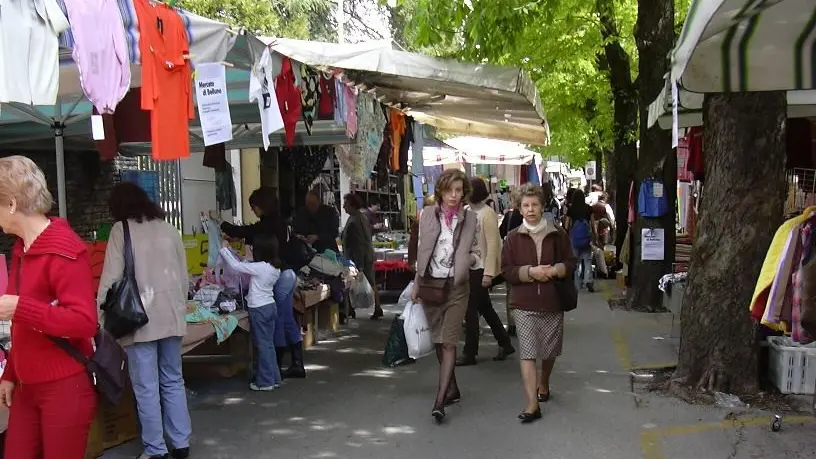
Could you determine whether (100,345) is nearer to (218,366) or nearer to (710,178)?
(218,366)

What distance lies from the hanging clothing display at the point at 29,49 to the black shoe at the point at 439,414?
3624mm

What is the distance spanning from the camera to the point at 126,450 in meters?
5.68

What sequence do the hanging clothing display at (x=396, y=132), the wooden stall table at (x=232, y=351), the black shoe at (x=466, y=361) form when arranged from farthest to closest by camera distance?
the hanging clothing display at (x=396, y=132) < the black shoe at (x=466, y=361) < the wooden stall table at (x=232, y=351)

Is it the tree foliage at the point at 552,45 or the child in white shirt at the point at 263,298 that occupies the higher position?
the tree foliage at the point at 552,45

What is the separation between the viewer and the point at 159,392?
5.34m

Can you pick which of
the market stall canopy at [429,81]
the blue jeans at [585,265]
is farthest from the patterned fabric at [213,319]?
the blue jeans at [585,265]

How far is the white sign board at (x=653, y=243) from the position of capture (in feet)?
37.7

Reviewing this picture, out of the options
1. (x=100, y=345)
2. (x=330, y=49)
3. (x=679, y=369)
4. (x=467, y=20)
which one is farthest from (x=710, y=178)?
(x=100, y=345)

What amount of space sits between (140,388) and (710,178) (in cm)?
475

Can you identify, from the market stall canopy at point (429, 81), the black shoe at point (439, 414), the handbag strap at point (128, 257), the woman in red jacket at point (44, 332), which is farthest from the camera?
the market stall canopy at point (429, 81)

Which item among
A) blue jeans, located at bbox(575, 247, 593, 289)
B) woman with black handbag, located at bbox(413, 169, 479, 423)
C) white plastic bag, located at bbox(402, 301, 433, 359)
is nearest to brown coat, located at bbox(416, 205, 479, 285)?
woman with black handbag, located at bbox(413, 169, 479, 423)

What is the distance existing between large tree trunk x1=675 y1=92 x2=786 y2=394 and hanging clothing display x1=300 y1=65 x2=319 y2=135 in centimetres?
346

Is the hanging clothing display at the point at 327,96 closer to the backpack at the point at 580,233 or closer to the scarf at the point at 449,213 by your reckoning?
the scarf at the point at 449,213

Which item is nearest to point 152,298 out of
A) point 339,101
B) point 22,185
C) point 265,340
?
point 22,185
